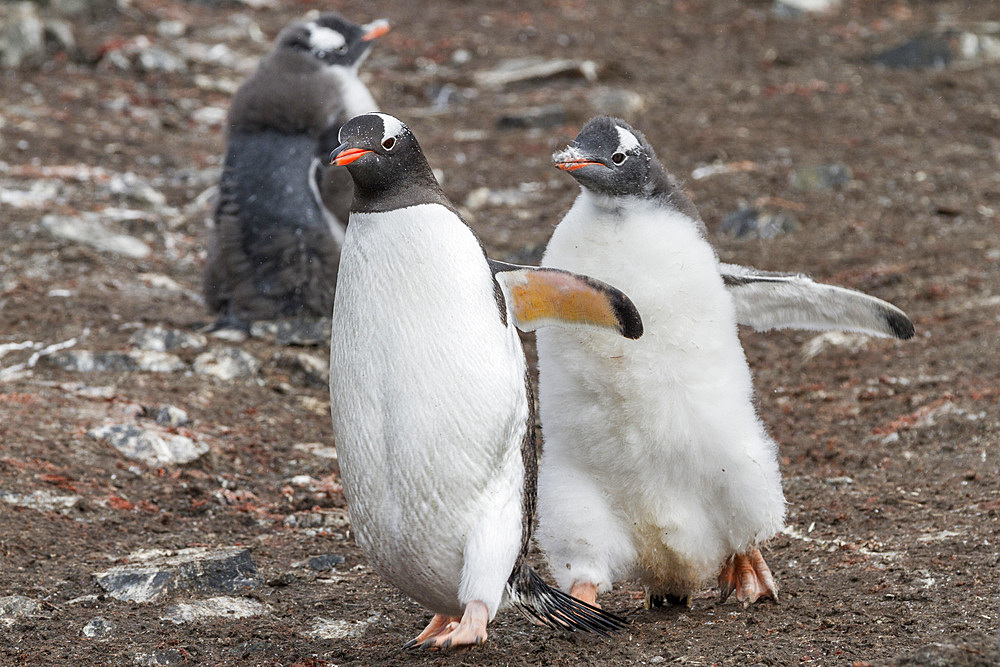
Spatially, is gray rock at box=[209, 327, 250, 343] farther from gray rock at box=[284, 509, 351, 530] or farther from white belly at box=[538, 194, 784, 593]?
white belly at box=[538, 194, 784, 593]

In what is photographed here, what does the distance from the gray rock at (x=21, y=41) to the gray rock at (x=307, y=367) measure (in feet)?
22.1

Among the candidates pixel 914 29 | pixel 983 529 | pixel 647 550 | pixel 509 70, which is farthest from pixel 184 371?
pixel 914 29

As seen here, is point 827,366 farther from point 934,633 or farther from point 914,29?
point 914,29

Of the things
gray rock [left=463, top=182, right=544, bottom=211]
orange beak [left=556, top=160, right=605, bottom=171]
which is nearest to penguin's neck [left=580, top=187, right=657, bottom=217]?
orange beak [left=556, top=160, right=605, bottom=171]

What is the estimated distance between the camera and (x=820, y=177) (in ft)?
29.3

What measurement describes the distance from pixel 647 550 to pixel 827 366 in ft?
9.39

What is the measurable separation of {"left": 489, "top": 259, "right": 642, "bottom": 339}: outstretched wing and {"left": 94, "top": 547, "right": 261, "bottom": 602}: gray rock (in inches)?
54.4

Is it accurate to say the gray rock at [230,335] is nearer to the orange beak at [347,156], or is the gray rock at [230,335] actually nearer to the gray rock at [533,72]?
the orange beak at [347,156]

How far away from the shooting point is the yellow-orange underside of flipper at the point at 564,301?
3125mm

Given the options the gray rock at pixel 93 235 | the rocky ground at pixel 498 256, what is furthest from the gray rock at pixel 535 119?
the gray rock at pixel 93 235

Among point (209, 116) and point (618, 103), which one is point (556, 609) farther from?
point (209, 116)

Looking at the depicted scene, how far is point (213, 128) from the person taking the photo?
10594 millimetres

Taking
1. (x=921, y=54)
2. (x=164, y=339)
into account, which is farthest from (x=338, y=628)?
(x=921, y=54)

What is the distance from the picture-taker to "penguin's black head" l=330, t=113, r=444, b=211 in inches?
121
